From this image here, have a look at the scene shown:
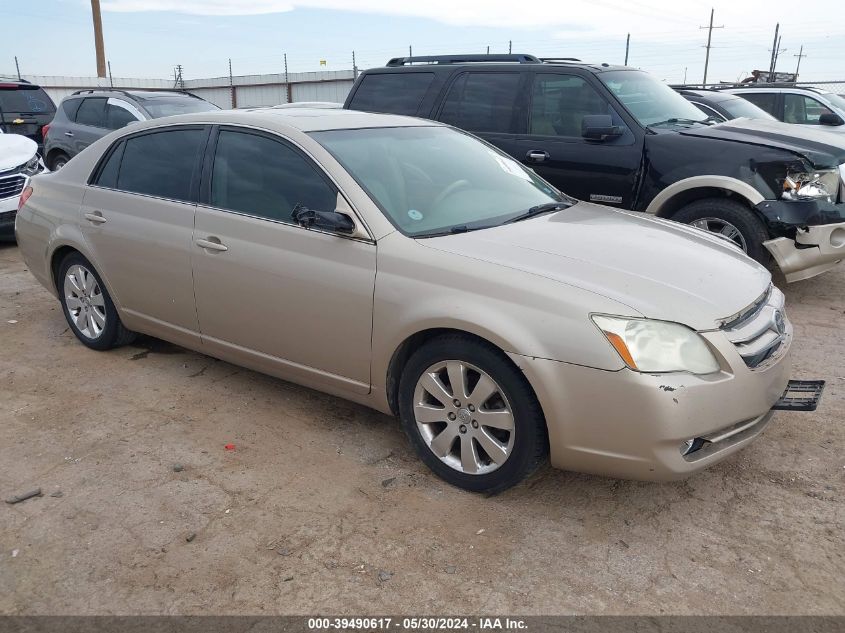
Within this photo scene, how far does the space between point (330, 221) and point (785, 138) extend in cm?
436

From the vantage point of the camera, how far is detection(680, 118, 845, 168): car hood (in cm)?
578

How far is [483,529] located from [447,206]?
5.36 feet

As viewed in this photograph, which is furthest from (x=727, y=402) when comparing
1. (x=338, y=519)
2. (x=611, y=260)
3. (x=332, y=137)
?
(x=332, y=137)

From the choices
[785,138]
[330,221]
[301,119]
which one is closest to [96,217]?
[301,119]

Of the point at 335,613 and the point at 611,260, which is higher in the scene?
the point at 611,260

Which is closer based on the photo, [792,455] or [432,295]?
[432,295]

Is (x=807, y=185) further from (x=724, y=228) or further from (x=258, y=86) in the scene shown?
(x=258, y=86)

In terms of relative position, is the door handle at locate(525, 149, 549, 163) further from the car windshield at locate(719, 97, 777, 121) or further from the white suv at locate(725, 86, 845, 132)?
the white suv at locate(725, 86, 845, 132)

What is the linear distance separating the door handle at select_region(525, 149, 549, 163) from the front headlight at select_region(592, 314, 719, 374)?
3.81 m

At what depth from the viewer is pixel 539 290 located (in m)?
3.04

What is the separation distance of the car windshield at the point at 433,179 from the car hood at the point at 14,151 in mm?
6277

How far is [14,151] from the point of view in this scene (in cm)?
896

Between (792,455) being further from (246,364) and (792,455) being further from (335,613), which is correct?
(246,364)

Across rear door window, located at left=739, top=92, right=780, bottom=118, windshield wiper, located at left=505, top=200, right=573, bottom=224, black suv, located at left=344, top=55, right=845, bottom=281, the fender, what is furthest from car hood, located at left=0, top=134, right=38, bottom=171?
rear door window, located at left=739, top=92, right=780, bottom=118
